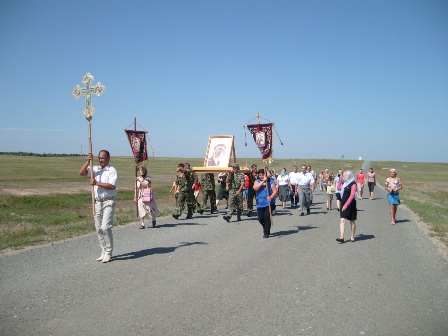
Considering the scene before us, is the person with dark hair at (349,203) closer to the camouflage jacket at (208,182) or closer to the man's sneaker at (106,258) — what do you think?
the man's sneaker at (106,258)

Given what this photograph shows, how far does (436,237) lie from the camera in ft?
36.6

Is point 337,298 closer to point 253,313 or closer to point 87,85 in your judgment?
point 253,313

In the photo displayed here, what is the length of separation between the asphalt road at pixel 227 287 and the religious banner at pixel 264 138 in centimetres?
489

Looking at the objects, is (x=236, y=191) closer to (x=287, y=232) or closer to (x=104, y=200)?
(x=287, y=232)

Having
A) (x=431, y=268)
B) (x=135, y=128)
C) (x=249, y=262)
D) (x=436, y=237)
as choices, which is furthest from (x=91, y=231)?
(x=436, y=237)

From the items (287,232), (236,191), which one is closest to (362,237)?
(287,232)

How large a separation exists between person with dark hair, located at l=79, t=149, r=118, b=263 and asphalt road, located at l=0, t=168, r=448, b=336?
35 centimetres

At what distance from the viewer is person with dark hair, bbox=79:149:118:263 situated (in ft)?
26.2

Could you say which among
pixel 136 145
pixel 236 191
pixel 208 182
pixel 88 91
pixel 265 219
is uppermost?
pixel 88 91

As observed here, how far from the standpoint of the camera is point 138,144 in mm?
14914

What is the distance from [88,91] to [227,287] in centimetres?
545

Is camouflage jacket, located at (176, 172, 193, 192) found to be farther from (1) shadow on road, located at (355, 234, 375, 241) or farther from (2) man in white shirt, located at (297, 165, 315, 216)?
(1) shadow on road, located at (355, 234, 375, 241)

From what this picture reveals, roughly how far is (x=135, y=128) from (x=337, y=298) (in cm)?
1057

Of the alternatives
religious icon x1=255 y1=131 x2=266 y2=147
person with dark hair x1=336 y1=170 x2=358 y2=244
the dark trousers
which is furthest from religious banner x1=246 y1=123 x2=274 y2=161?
person with dark hair x1=336 y1=170 x2=358 y2=244
